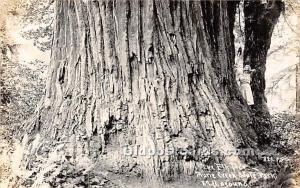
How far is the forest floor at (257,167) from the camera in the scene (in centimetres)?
277

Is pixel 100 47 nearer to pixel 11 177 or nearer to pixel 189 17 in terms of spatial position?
pixel 189 17

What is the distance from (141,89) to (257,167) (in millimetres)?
802

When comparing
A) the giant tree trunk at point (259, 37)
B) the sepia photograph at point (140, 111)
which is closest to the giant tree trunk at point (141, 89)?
the sepia photograph at point (140, 111)

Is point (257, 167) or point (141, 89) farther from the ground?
point (141, 89)

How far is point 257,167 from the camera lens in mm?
2938

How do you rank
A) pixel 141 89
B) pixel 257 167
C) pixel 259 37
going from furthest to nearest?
pixel 259 37 → pixel 257 167 → pixel 141 89

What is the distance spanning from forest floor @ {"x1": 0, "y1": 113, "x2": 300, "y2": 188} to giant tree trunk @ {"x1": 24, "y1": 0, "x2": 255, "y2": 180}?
0.09 metres

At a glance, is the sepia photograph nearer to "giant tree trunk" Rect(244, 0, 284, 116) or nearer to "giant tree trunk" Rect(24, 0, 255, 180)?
"giant tree trunk" Rect(24, 0, 255, 180)

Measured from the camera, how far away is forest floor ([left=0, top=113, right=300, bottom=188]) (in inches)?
109

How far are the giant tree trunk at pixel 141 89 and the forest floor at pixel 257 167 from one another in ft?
0.28

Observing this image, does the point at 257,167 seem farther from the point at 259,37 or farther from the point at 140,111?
the point at 259,37

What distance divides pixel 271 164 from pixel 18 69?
5.41ft

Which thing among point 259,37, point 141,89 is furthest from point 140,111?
point 259,37

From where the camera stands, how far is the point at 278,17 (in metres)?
3.49
